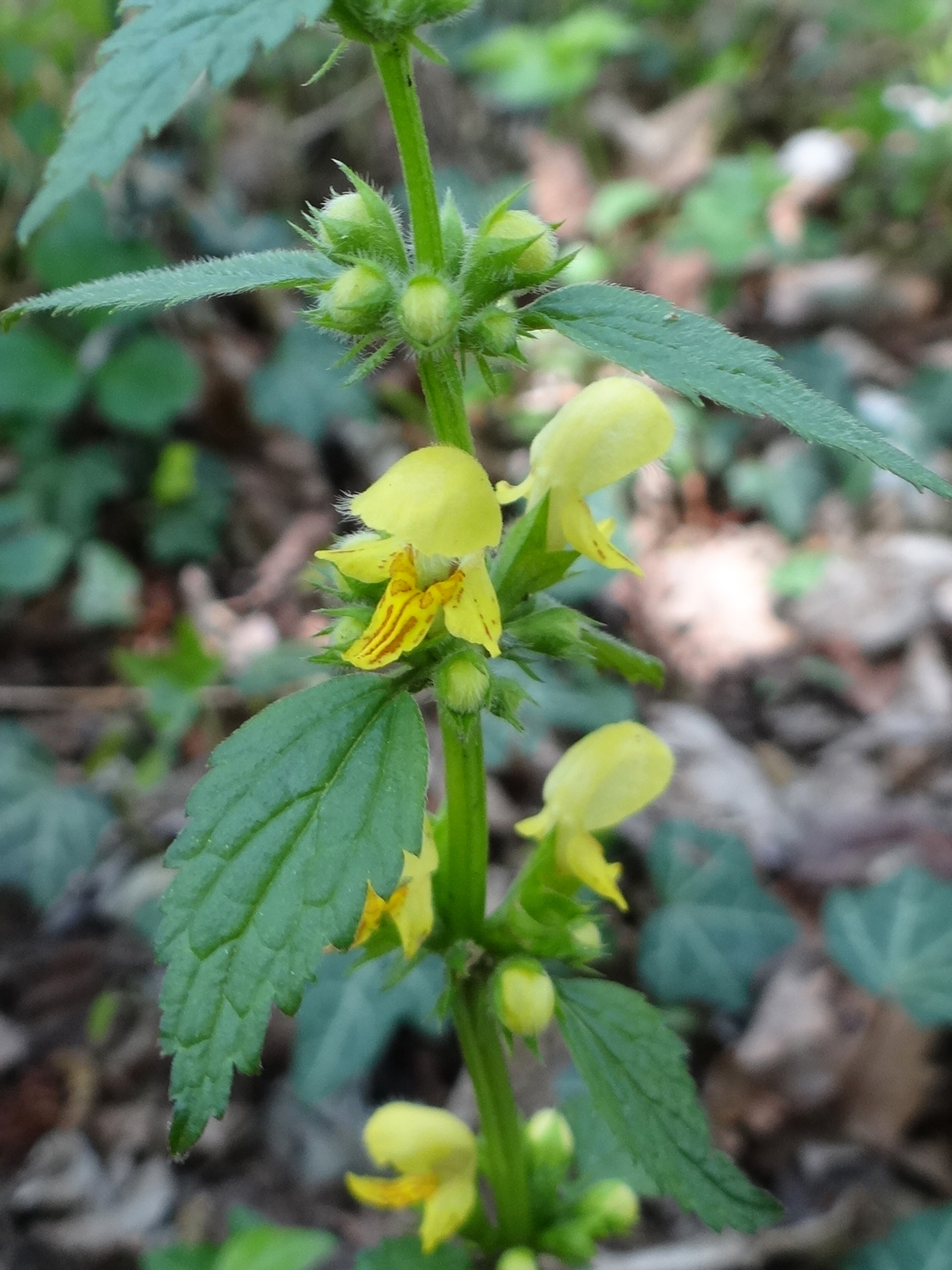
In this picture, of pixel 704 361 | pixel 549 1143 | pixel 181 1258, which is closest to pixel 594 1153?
pixel 549 1143

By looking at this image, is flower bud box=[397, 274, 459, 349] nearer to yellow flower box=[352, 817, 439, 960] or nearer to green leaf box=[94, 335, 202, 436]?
yellow flower box=[352, 817, 439, 960]

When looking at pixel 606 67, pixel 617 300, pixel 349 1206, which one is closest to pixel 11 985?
pixel 349 1206

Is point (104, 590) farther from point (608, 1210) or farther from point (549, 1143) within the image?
point (608, 1210)

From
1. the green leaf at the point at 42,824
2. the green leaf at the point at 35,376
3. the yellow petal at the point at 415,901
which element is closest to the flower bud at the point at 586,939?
the yellow petal at the point at 415,901

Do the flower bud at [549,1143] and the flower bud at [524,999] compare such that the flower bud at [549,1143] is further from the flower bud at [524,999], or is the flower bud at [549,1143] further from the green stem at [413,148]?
the green stem at [413,148]

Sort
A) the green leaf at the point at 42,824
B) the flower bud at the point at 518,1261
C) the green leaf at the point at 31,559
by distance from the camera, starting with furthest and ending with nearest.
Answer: the green leaf at the point at 31,559, the green leaf at the point at 42,824, the flower bud at the point at 518,1261

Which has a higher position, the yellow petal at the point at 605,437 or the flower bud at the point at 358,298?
the flower bud at the point at 358,298
